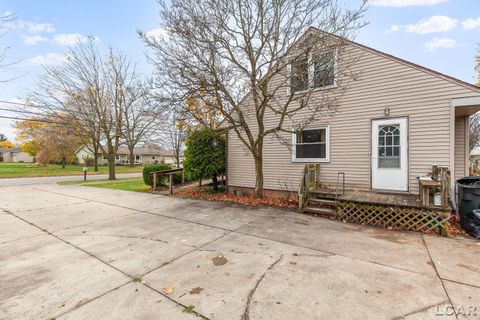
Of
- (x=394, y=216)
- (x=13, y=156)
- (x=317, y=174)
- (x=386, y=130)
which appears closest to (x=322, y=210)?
(x=394, y=216)

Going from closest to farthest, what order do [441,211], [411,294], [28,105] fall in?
[411,294] → [441,211] → [28,105]

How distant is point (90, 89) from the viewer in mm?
16766

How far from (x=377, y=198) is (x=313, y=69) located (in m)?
4.37

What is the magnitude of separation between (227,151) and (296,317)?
815 centimetres

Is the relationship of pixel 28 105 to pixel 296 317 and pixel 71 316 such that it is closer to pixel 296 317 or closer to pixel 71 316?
pixel 71 316

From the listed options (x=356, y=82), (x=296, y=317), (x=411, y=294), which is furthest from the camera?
(x=356, y=82)

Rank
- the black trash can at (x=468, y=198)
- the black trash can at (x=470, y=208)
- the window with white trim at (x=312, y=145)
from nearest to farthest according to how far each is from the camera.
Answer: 1. the black trash can at (x=470, y=208)
2. the black trash can at (x=468, y=198)
3. the window with white trim at (x=312, y=145)

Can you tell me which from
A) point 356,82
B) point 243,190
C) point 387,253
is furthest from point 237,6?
point 387,253

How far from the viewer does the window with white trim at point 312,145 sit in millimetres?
7700

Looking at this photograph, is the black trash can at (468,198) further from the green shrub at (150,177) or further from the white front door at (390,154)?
the green shrub at (150,177)

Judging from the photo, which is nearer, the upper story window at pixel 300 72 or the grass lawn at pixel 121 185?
the upper story window at pixel 300 72

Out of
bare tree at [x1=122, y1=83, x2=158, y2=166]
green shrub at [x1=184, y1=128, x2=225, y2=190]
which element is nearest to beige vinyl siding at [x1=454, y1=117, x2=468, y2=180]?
green shrub at [x1=184, y1=128, x2=225, y2=190]

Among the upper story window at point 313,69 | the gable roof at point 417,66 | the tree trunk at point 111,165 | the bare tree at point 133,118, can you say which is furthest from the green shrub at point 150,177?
the gable roof at point 417,66

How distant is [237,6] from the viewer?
660cm
